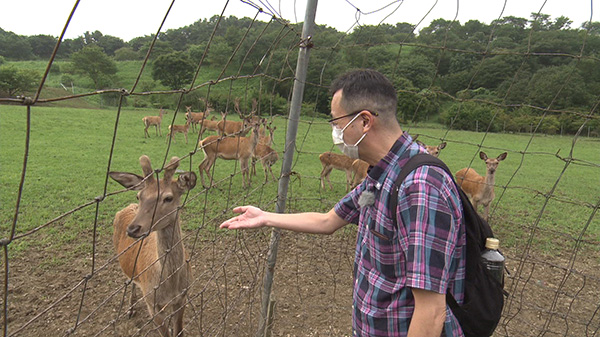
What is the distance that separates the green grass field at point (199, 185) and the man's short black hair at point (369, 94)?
820 mm

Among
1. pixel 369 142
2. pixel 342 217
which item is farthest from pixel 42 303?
pixel 369 142

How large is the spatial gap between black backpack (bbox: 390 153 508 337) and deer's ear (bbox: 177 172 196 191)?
169 centimetres

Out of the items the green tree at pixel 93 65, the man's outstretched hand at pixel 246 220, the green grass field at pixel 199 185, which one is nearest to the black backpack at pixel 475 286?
the man's outstretched hand at pixel 246 220

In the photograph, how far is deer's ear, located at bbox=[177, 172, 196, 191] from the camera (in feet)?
8.51

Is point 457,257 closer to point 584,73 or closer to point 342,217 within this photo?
point 342,217

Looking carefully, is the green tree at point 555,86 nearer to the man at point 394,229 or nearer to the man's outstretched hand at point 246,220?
the man at point 394,229

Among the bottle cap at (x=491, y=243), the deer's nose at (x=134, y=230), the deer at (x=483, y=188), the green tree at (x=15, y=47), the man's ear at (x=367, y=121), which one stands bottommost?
the deer at (x=483, y=188)

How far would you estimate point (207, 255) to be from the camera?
4.65 meters

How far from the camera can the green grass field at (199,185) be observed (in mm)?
5223

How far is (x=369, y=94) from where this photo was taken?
4.58ft

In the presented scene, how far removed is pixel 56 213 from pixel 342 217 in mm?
5907

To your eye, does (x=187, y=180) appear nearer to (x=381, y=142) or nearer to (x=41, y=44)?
(x=381, y=142)

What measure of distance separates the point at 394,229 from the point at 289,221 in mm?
741

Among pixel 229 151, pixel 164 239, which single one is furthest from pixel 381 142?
pixel 229 151
